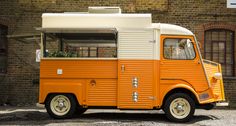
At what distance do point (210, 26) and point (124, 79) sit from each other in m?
→ 6.88

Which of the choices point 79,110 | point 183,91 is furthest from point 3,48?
point 183,91

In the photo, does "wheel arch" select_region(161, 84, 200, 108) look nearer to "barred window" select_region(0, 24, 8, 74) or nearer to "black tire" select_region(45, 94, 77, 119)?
"black tire" select_region(45, 94, 77, 119)

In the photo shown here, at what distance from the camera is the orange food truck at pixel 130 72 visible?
40.5 ft

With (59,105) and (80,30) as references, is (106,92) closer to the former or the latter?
(59,105)

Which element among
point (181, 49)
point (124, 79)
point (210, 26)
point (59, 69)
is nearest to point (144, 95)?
point (124, 79)

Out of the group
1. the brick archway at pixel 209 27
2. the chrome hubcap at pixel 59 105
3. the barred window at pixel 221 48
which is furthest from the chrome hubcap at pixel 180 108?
the barred window at pixel 221 48

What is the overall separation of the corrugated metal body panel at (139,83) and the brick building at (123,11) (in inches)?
234

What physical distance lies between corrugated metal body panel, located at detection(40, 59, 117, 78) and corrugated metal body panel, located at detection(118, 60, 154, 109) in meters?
0.33

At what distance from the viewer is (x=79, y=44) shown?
13945 mm

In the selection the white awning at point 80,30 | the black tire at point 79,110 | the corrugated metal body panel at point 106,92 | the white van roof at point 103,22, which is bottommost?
the black tire at point 79,110

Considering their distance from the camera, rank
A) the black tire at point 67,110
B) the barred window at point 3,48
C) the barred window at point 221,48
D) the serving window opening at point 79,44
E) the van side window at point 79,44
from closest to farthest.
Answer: the black tire at point 67,110
the serving window opening at point 79,44
the van side window at point 79,44
the barred window at point 221,48
the barred window at point 3,48

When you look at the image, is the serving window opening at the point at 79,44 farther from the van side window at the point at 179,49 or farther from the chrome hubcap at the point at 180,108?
the chrome hubcap at the point at 180,108

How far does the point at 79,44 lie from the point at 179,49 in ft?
11.1

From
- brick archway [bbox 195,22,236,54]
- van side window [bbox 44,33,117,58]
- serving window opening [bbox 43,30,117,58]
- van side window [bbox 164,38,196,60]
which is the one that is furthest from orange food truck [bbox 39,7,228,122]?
brick archway [bbox 195,22,236,54]
